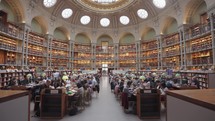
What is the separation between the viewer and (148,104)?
5.54m

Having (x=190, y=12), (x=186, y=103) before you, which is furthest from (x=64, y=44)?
(x=186, y=103)

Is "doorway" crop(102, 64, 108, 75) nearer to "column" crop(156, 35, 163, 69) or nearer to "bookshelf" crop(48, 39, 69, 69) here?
"bookshelf" crop(48, 39, 69, 69)

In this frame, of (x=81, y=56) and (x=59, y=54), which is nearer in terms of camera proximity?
(x=59, y=54)

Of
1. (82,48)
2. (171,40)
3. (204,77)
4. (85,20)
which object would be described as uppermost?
(85,20)

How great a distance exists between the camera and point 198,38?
16453 millimetres

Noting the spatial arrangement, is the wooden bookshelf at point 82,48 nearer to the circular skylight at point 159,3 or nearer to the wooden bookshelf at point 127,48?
the wooden bookshelf at point 127,48

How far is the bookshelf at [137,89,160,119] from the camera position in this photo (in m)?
5.39

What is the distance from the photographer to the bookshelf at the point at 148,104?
5387 millimetres

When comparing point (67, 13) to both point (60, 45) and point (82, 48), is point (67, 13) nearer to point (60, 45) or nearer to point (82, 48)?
point (60, 45)

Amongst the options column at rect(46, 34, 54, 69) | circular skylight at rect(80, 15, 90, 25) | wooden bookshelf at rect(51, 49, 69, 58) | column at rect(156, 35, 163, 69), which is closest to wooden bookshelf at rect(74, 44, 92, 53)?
wooden bookshelf at rect(51, 49, 69, 58)

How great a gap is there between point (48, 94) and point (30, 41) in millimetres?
18437

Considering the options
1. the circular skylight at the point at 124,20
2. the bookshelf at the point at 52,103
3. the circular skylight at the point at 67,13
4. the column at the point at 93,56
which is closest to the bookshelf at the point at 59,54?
the circular skylight at the point at 67,13

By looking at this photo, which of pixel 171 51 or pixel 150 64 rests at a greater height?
pixel 171 51

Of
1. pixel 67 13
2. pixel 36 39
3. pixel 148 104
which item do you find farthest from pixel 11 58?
pixel 148 104
